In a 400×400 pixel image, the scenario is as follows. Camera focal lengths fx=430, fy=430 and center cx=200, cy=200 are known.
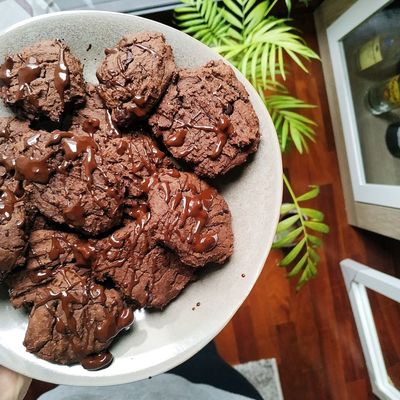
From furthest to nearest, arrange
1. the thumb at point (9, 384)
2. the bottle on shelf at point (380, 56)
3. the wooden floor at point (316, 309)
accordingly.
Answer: the wooden floor at point (316, 309) → the bottle on shelf at point (380, 56) → the thumb at point (9, 384)

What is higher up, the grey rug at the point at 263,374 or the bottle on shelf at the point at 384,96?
the bottle on shelf at the point at 384,96

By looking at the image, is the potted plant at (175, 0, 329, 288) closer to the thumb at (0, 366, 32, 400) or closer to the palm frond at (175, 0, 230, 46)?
the palm frond at (175, 0, 230, 46)

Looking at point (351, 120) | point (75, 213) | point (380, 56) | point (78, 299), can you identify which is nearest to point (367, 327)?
point (351, 120)

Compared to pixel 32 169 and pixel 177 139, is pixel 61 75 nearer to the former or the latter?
pixel 32 169

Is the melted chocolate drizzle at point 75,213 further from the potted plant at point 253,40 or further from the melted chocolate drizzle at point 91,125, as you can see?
the potted plant at point 253,40

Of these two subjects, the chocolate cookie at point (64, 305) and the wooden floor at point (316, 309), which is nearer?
the chocolate cookie at point (64, 305)

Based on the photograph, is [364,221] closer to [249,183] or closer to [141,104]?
[249,183]

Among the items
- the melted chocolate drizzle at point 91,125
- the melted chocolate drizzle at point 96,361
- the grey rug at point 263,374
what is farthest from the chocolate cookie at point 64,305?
the grey rug at point 263,374

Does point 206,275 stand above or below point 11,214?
below
